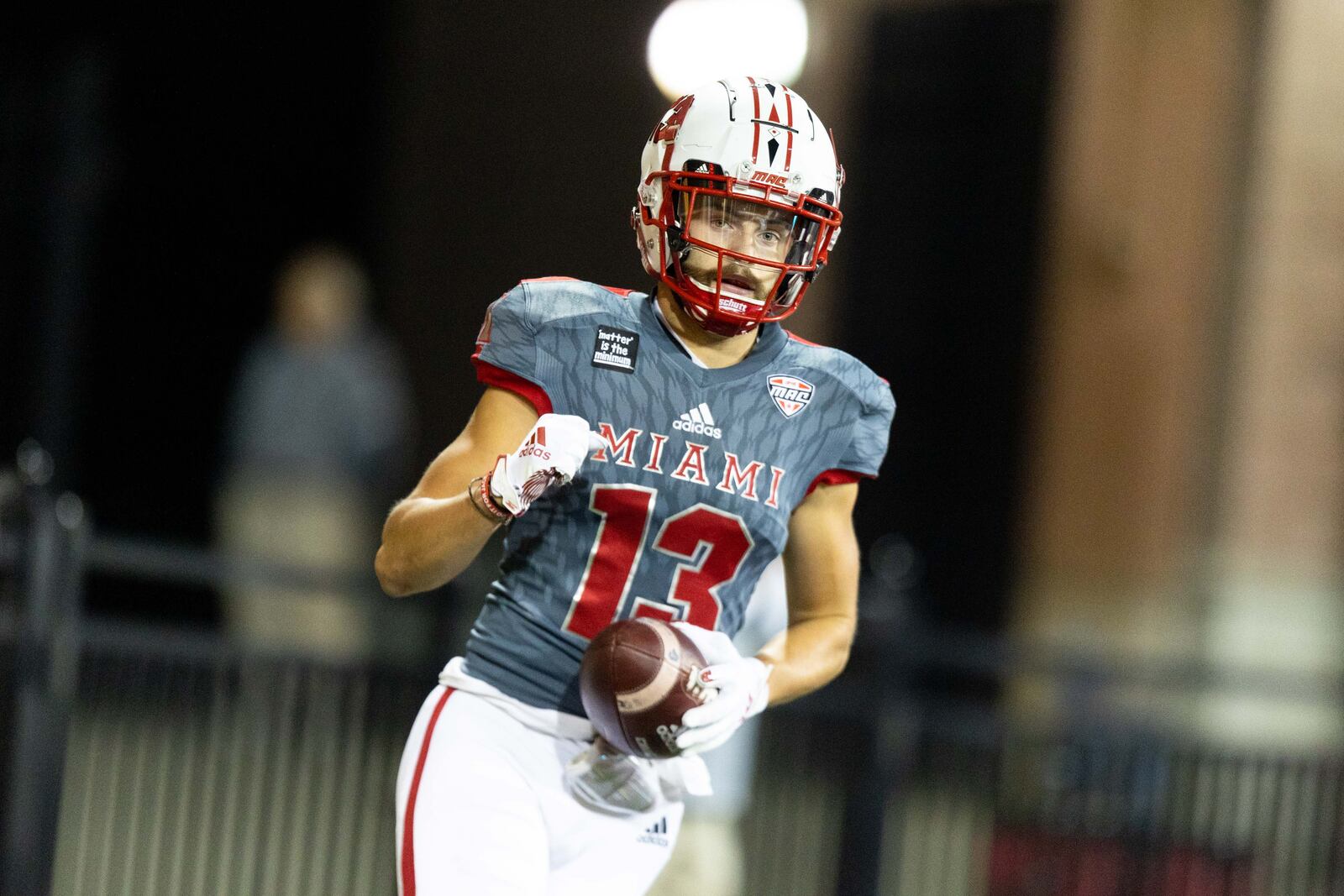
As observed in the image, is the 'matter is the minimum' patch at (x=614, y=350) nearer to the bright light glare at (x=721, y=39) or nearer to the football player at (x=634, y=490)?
the football player at (x=634, y=490)

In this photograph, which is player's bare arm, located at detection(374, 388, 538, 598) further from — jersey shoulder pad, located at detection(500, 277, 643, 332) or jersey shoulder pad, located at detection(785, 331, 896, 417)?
jersey shoulder pad, located at detection(785, 331, 896, 417)

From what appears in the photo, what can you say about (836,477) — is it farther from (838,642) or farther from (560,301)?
(560,301)

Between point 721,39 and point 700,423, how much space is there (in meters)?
3.02

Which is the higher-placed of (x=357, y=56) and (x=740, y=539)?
(x=357, y=56)

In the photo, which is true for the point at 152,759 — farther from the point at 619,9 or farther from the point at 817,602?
the point at 619,9

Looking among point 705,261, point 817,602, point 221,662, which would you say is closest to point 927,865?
point 221,662

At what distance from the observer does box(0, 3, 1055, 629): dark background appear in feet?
34.3

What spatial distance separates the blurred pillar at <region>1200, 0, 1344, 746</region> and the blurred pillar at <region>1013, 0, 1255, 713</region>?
6.1 inches

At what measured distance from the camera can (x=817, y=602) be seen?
12.0 feet

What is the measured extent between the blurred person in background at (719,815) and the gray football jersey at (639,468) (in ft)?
6.08

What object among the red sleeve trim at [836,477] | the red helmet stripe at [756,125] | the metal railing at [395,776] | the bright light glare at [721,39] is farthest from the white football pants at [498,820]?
the bright light glare at [721,39]

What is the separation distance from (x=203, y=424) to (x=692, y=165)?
29.6ft

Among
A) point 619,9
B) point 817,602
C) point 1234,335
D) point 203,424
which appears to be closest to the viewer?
point 817,602

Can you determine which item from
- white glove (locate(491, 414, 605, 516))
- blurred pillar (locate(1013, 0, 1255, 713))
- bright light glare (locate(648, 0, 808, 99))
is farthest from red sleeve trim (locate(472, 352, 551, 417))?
blurred pillar (locate(1013, 0, 1255, 713))
